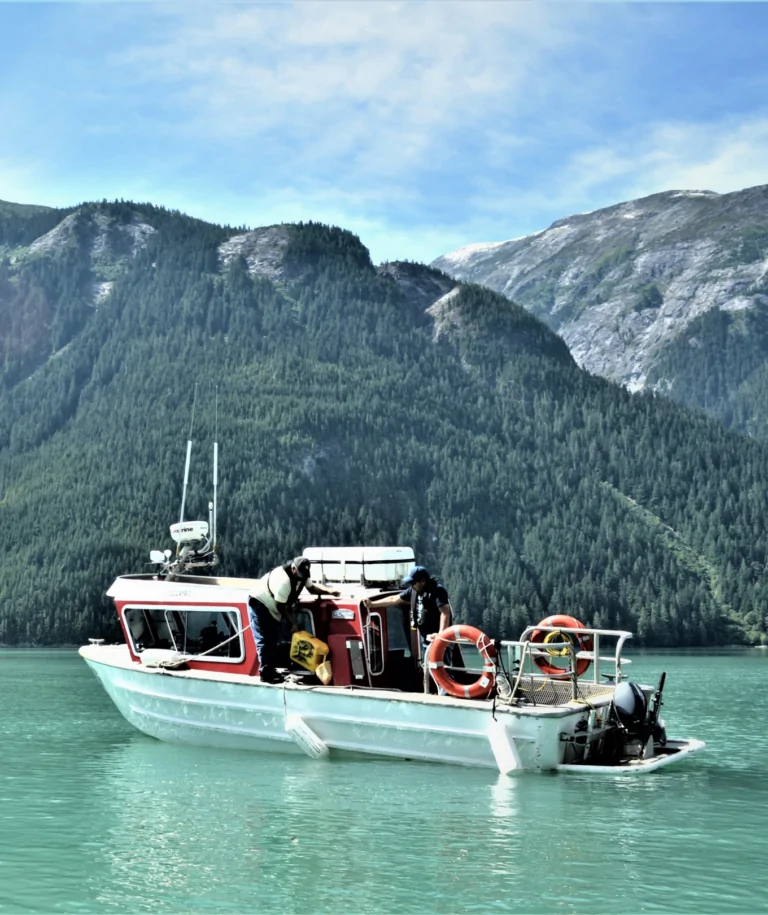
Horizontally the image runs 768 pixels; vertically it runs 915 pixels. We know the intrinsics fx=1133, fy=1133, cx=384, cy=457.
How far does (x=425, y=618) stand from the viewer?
72.4 feet

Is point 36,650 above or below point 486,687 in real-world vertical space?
below

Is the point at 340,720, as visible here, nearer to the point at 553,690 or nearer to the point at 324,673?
the point at 324,673

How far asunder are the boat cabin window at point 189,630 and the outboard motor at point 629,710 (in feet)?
24.8

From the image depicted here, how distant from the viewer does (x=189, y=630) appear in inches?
950

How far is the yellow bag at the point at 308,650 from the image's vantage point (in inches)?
869

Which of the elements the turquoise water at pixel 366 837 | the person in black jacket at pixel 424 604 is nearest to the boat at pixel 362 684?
the person in black jacket at pixel 424 604

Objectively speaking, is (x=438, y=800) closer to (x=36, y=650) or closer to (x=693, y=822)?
(x=693, y=822)

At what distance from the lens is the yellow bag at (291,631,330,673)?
22078mm

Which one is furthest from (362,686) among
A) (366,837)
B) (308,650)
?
(366,837)

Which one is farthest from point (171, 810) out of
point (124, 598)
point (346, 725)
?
point (124, 598)

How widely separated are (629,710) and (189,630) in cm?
933

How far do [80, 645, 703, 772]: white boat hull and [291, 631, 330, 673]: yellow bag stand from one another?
52 centimetres

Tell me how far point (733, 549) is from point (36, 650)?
116453 millimetres

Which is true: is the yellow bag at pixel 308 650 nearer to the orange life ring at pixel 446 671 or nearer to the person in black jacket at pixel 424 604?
the person in black jacket at pixel 424 604
